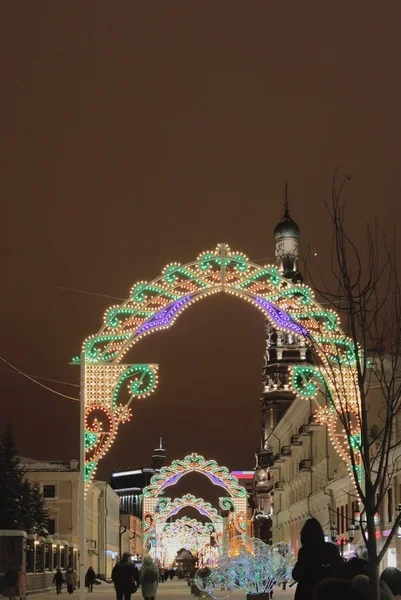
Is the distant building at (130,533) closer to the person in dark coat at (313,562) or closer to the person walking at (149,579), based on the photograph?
the person walking at (149,579)

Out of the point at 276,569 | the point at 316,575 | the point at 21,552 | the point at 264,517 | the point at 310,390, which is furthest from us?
the point at 264,517

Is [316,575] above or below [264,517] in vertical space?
below

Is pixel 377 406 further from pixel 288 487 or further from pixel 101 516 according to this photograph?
pixel 101 516

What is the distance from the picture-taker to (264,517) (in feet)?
404

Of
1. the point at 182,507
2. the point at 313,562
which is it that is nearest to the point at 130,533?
the point at 182,507

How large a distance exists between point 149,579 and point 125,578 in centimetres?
181

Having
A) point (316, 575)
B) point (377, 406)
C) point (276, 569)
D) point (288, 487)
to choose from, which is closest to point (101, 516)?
point (288, 487)

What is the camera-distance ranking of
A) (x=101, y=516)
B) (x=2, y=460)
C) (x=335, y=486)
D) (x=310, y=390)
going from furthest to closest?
(x=101, y=516), (x=2, y=460), (x=335, y=486), (x=310, y=390)

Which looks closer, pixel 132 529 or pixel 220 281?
pixel 220 281

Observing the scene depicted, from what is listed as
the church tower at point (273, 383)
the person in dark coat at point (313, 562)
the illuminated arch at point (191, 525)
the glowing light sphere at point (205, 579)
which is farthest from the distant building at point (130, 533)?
the person in dark coat at point (313, 562)

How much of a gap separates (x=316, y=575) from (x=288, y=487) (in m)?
72.1

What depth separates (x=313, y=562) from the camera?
10156 millimetres

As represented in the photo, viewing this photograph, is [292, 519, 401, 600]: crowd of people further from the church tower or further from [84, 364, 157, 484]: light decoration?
the church tower

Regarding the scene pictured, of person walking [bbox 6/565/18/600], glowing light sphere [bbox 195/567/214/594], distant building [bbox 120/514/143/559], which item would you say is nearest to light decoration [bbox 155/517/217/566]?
person walking [bbox 6/565/18/600]
